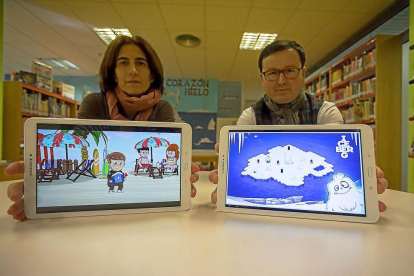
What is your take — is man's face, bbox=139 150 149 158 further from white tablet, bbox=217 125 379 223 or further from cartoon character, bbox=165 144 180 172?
white tablet, bbox=217 125 379 223

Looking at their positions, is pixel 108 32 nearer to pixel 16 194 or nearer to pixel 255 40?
pixel 255 40

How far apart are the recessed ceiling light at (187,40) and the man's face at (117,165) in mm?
3634

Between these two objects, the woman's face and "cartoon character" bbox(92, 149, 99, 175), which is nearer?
"cartoon character" bbox(92, 149, 99, 175)

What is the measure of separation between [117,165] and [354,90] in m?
3.66

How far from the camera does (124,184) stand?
1.89 feet

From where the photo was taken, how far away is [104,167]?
1.87 ft

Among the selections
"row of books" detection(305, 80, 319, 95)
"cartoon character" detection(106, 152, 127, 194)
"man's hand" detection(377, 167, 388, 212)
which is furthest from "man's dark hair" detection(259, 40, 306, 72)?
"row of books" detection(305, 80, 319, 95)

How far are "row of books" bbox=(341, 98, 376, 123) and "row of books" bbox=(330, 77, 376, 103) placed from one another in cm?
12

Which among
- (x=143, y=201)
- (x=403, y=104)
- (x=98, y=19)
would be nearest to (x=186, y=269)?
(x=143, y=201)

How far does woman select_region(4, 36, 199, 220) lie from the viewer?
1.07 meters

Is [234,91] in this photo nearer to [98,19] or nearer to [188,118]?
[188,118]

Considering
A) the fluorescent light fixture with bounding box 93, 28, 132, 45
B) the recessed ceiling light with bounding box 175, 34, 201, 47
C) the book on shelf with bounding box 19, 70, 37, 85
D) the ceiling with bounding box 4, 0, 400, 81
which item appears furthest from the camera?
the recessed ceiling light with bounding box 175, 34, 201, 47

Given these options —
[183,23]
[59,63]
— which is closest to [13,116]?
[59,63]

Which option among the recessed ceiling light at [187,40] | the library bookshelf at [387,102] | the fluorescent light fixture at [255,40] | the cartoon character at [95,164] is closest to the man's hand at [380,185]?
the cartoon character at [95,164]
